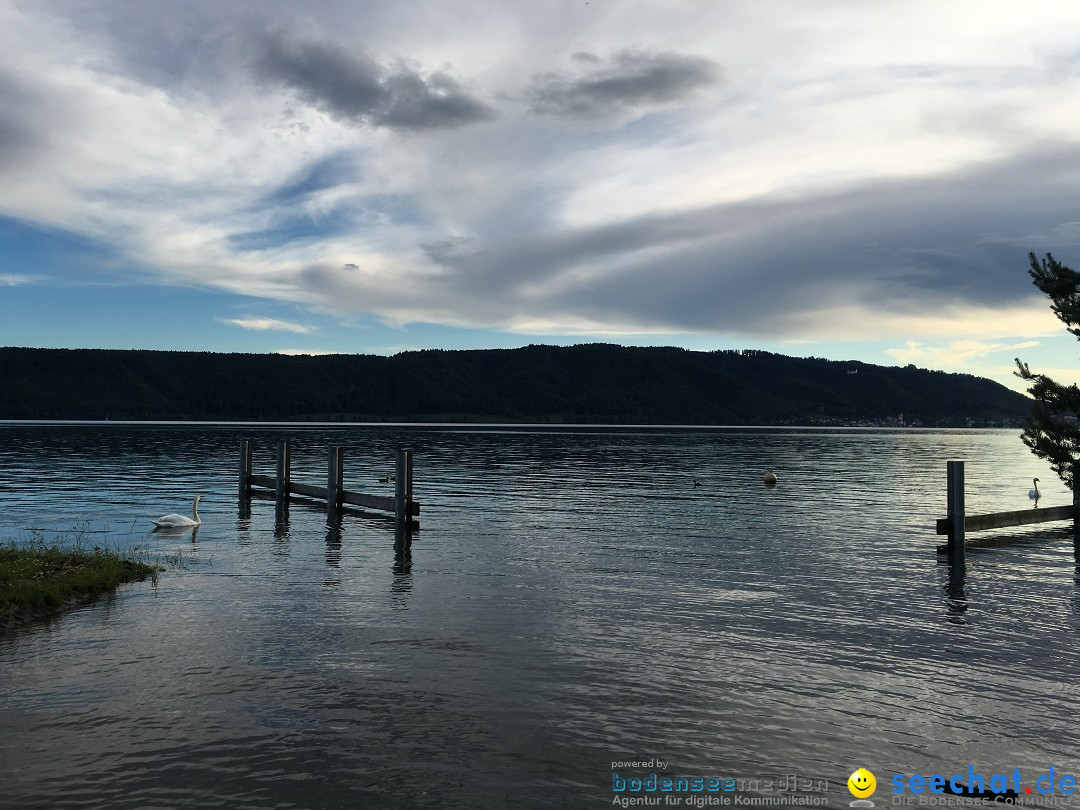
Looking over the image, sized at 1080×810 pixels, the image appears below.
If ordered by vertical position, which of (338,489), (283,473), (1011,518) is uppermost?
(283,473)

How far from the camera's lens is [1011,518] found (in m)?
30.2

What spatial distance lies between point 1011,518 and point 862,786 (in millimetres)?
26003

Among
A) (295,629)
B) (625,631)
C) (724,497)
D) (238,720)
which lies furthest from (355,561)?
(724,497)

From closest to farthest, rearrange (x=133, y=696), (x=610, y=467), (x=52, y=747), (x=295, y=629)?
(x=52, y=747) < (x=133, y=696) < (x=295, y=629) < (x=610, y=467)

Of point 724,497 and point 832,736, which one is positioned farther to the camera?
point 724,497

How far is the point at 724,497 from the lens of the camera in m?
44.2

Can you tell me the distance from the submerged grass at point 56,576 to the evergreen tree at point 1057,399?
101 feet

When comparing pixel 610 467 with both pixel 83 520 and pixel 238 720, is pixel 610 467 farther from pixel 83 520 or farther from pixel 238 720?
pixel 238 720

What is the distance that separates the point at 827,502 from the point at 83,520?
Answer: 3558 cm

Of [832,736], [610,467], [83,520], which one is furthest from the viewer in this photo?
[610,467]

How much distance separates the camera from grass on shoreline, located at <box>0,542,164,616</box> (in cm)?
1585

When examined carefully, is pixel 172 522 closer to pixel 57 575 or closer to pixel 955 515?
pixel 57 575

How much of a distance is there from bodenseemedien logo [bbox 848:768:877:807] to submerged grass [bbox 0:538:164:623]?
1495 cm

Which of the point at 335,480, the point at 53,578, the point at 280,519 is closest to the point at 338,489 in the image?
the point at 335,480
